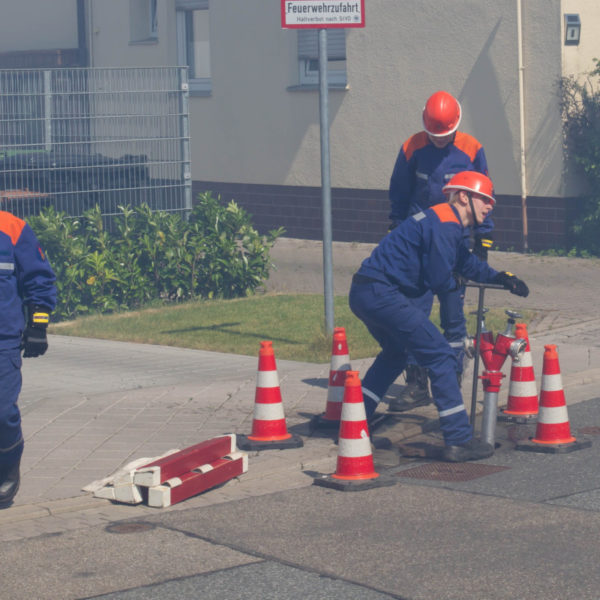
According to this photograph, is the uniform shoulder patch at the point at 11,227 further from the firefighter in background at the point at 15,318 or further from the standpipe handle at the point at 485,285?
the standpipe handle at the point at 485,285

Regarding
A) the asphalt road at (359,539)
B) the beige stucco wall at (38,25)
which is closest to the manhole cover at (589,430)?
the asphalt road at (359,539)

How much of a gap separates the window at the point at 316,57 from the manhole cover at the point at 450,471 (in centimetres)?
1209

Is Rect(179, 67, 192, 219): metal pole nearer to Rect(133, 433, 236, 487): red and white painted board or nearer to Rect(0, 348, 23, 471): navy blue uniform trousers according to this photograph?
Rect(133, 433, 236, 487): red and white painted board

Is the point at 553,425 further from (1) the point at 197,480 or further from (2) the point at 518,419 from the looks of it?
(1) the point at 197,480

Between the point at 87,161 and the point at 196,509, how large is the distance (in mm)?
7477

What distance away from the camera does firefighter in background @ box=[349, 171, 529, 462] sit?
7219 mm

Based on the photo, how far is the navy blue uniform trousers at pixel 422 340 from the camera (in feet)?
23.7

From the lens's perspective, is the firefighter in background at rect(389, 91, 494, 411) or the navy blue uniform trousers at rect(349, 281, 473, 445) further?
the firefighter in background at rect(389, 91, 494, 411)

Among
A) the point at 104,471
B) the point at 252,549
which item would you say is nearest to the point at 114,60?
the point at 104,471

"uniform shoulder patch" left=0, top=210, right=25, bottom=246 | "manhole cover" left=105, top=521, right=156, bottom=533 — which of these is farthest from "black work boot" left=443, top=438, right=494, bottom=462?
"uniform shoulder patch" left=0, top=210, right=25, bottom=246

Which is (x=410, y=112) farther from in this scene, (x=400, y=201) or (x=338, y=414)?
(x=338, y=414)

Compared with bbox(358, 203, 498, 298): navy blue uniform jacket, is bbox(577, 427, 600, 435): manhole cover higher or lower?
lower

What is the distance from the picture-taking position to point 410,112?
17656 millimetres

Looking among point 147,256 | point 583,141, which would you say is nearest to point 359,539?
point 147,256
